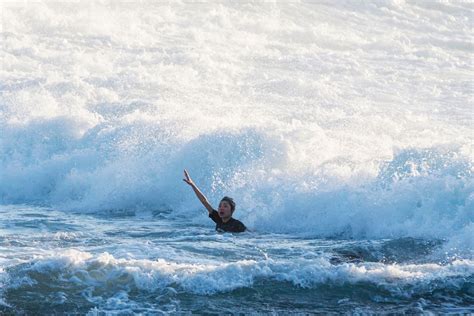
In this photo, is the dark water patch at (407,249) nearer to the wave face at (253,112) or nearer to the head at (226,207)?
the wave face at (253,112)

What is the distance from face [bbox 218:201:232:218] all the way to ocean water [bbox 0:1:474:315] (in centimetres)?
29

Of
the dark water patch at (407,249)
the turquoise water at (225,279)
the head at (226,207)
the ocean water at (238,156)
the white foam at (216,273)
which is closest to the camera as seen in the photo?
the turquoise water at (225,279)

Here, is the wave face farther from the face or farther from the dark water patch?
the face

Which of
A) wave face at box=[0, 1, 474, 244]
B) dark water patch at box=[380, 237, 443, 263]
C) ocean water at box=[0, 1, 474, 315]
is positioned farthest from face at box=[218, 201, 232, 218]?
dark water patch at box=[380, 237, 443, 263]

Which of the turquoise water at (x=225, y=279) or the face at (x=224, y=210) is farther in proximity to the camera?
the face at (x=224, y=210)

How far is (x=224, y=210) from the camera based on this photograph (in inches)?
474

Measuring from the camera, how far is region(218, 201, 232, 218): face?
12016 mm

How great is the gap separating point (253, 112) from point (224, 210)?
6681mm

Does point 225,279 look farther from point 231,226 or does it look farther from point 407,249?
→ point 407,249

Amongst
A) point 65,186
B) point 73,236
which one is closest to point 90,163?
point 65,186

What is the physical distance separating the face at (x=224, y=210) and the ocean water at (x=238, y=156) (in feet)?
0.95

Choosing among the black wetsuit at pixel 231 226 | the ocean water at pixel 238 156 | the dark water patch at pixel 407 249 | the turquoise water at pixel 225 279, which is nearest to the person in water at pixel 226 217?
the black wetsuit at pixel 231 226

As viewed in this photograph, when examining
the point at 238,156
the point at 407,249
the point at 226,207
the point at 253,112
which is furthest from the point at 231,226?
the point at 253,112

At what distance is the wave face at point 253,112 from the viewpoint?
1338 cm
